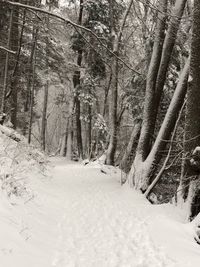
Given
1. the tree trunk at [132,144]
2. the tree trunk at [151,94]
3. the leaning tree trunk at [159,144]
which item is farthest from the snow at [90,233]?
the tree trunk at [132,144]

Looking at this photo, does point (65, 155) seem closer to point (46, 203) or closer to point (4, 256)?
point (46, 203)

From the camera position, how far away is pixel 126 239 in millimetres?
6324

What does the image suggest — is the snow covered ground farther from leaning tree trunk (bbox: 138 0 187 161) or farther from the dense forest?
leaning tree trunk (bbox: 138 0 187 161)

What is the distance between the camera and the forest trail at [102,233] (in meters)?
5.15

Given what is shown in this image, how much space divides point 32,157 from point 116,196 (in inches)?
165

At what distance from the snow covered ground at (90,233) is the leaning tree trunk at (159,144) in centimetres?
153

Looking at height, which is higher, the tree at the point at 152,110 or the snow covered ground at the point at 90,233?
the tree at the point at 152,110

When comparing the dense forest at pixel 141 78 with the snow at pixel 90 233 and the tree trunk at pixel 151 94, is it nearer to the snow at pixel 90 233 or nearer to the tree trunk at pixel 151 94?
the tree trunk at pixel 151 94

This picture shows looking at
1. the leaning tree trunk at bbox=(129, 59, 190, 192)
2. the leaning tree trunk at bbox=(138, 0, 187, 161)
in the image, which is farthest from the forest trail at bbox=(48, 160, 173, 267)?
the leaning tree trunk at bbox=(138, 0, 187, 161)

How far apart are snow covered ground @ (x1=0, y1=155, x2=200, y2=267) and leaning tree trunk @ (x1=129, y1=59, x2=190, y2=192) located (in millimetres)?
1526

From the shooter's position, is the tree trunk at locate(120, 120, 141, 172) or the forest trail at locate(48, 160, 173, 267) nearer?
the forest trail at locate(48, 160, 173, 267)

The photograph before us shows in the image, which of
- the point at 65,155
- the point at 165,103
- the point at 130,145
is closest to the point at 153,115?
the point at 165,103

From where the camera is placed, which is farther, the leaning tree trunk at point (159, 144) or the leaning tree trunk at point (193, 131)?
the leaning tree trunk at point (159, 144)

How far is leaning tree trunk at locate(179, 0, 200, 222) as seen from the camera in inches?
312
